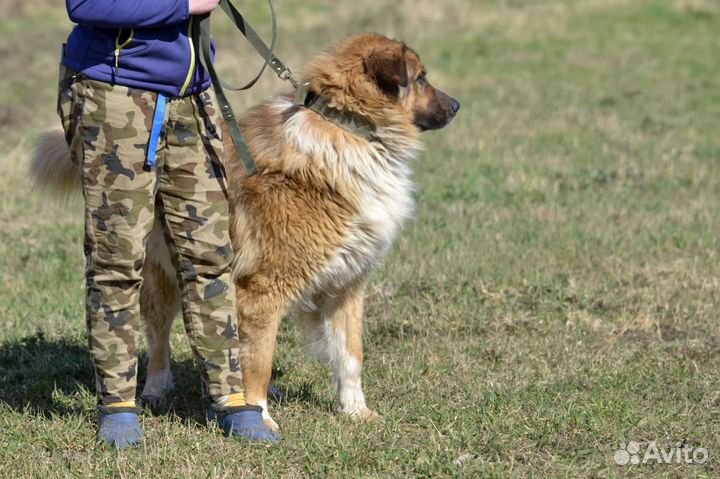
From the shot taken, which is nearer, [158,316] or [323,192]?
[323,192]

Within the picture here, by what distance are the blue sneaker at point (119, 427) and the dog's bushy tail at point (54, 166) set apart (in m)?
1.21

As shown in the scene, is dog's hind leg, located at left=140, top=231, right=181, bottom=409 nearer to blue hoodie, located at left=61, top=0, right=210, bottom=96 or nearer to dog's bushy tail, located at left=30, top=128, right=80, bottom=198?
dog's bushy tail, located at left=30, top=128, right=80, bottom=198

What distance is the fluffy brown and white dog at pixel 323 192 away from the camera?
421cm

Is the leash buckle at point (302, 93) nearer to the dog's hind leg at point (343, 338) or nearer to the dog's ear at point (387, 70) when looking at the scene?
the dog's ear at point (387, 70)

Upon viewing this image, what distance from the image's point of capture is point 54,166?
466 centimetres

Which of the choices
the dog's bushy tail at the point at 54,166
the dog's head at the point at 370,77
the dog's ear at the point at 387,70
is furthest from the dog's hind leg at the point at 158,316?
the dog's ear at the point at 387,70

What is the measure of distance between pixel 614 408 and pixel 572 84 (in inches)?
406

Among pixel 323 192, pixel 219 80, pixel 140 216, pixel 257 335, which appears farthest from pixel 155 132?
pixel 257 335

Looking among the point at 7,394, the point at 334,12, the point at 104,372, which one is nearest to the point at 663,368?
the point at 104,372

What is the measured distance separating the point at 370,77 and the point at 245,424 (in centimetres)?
161

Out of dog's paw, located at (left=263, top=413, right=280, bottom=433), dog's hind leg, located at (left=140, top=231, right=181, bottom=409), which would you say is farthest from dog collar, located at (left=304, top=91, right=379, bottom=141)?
dog's paw, located at (left=263, top=413, right=280, bottom=433)

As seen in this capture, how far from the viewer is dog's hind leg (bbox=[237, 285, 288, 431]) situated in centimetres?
425

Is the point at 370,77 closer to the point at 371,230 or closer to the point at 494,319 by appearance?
the point at 371,230

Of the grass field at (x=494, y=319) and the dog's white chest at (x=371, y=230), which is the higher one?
the dog's white chest at (x=371, y=230)
